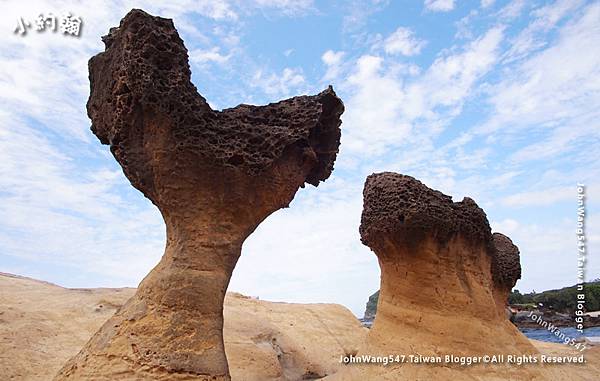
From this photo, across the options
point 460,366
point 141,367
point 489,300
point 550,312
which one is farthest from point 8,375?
point 550,312

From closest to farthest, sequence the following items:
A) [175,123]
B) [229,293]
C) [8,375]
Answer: [175,123], [8,375], [229,293]

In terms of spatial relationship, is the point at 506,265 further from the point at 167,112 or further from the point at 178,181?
Answer: the point at 167,112

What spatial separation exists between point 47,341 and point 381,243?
4527mm

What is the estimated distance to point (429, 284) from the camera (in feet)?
15.6

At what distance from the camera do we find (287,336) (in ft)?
26.8

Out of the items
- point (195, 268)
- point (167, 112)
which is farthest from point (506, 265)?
point (167, 112)

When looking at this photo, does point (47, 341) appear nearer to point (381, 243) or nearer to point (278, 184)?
point (278, 184)

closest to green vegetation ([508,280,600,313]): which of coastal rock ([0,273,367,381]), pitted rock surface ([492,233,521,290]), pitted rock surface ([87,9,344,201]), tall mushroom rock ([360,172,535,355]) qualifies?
coastal rock ([0,273,367,381])

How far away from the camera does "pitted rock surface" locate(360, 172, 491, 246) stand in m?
4.76

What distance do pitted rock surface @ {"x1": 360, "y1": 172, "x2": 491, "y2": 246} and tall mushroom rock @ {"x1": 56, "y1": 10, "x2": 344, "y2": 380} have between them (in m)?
1.09

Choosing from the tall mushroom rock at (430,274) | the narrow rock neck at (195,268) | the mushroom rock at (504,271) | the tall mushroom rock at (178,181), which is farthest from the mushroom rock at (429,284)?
the narrow rock neck at (195,268)

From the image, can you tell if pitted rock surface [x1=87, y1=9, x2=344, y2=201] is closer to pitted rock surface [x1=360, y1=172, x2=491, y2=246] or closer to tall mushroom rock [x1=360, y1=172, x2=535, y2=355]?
pitted rock surface [x1=360, y1=172, x2=491, y2=246]

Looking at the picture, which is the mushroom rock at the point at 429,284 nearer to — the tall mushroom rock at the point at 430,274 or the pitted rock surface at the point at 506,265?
the tall mushroom rock at the point at 430,274

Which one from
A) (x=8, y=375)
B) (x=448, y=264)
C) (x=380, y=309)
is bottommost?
(x=8, y=375)
